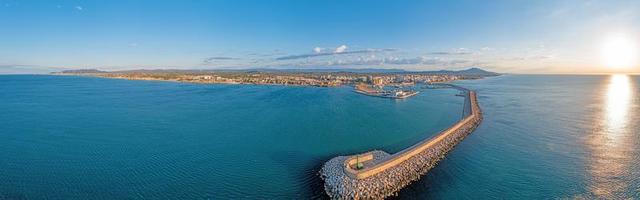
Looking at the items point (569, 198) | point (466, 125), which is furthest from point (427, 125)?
point (569, 198)

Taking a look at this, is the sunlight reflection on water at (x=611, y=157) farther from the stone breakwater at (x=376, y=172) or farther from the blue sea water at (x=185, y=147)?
the blue sea water at (x=185, y=147)

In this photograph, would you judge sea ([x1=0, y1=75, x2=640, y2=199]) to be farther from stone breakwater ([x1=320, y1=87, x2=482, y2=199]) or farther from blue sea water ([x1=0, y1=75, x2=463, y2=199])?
stone breakwater ([x1=320, y1=87, x2=482, y2=199])

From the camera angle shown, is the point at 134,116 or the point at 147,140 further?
the point at 134,116

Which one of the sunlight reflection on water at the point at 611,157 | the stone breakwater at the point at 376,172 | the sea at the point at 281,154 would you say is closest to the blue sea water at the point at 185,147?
the sea at the point at 281,154

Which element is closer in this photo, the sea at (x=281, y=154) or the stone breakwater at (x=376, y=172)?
the stone breakwater at (x=376, y=172)

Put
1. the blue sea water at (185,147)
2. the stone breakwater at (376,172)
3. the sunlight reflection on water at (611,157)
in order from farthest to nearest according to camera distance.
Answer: the sunlight reflection on water at (611,157)
the blue sea water at (185,147)
the stone breakwater at (376,172)

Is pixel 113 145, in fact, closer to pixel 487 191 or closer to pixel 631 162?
pixel 487 191

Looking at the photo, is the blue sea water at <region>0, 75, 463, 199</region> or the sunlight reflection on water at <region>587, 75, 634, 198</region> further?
the sunlight reflection on water at <region>587, 75, 634, 198</region>

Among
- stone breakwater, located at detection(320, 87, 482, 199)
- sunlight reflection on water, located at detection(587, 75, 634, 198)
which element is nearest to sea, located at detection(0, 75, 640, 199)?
sunlight reflection on water, located at detection(587, 75, 634, 198)
